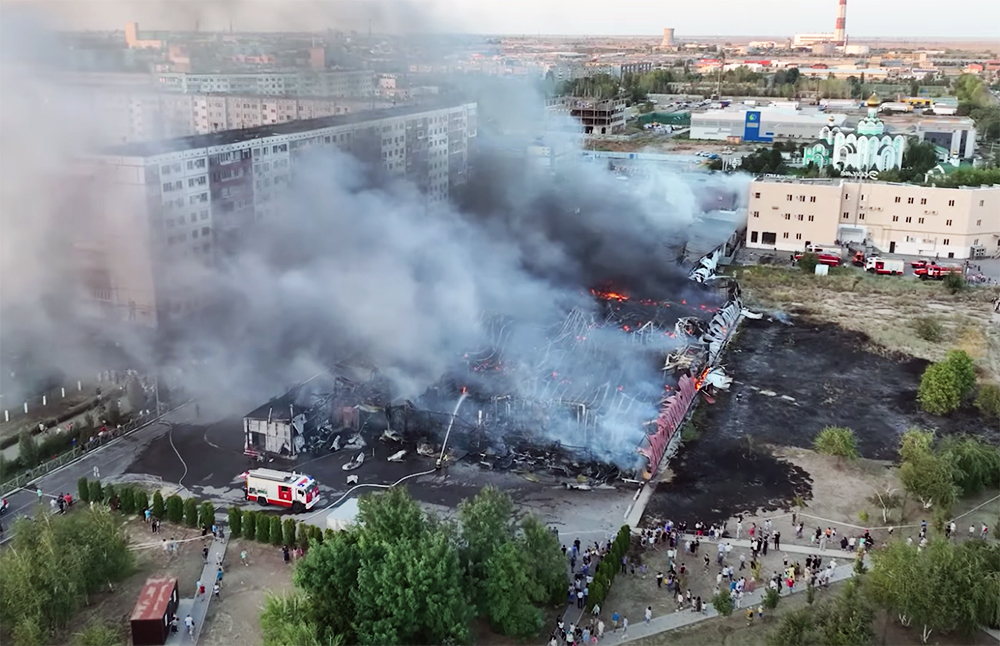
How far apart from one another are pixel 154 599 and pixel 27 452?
3258 mm

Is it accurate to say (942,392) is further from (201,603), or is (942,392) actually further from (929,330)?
(201,603)

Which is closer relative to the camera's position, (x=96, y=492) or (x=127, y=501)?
(x=127, y=501)

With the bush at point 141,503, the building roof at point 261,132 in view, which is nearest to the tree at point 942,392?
the bush at point 141,503

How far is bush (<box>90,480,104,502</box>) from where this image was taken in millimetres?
7750

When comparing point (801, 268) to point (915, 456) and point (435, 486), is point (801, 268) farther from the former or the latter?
point (435, 486)

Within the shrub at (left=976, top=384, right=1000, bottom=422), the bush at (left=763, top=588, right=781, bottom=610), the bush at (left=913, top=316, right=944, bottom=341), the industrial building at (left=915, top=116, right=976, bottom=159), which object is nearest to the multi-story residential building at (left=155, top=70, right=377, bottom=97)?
the bush at (left=913, top=316, right=944, bottom=341)

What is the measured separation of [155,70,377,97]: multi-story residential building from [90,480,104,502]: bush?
10.9 meters

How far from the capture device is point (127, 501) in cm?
768

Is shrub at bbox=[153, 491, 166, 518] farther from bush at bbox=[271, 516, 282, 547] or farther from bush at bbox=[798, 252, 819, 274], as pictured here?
bush at bbox=[798, 252, 819, 274]

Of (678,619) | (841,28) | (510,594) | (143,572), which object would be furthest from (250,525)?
(841,28)

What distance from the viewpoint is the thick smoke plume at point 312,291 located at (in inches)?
419

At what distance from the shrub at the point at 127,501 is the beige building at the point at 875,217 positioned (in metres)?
13.7

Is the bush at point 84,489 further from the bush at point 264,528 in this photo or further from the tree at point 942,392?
the tree at point 942,392

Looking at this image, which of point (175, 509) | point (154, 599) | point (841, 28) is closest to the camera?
point (154, 599)
